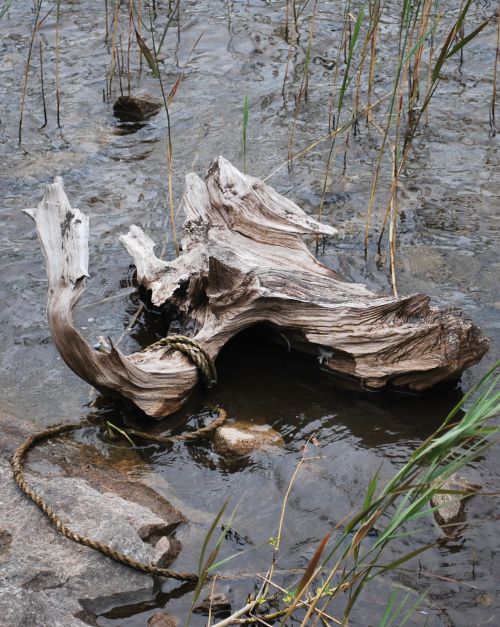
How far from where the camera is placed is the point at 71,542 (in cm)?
290

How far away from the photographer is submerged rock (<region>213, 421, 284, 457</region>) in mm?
3537

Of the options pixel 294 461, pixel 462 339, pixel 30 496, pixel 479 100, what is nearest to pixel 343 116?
pixel 479 100

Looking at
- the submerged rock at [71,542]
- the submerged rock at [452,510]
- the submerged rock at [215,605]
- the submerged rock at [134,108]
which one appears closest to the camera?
the submerged rock at [71,542]

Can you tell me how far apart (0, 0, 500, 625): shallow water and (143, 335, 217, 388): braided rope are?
0.16m

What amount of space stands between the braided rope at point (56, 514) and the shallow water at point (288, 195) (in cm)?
6

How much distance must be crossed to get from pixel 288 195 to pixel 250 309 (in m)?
1.92

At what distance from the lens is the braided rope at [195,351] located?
3746mm

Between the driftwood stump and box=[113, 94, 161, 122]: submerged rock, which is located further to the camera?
box=[113, 94, 161, 122]: submerged rock

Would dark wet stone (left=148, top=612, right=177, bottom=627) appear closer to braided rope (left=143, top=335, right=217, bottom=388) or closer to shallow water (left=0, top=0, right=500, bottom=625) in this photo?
shallow water (left=0, top=0, right=500, bottom=625)


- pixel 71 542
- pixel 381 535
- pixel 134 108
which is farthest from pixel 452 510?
pixel 134 108

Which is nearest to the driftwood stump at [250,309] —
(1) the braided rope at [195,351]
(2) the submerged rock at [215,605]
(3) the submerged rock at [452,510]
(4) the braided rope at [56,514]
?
(1) the braided rope at [195,351]

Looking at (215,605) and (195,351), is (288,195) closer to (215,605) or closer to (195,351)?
(195,351)

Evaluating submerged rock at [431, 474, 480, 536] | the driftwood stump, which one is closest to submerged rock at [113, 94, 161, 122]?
the driftwood stump

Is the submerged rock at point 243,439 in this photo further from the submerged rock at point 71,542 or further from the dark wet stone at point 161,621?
the dark wet stone at point 161,621
